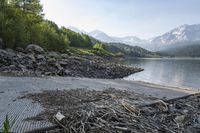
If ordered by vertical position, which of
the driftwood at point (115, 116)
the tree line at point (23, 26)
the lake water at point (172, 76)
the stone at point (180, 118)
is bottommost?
the lake water at point (172, 76)

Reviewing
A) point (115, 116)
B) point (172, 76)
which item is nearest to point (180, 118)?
point (115, 116)

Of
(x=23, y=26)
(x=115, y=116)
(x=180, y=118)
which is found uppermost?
(x=23, y=26)

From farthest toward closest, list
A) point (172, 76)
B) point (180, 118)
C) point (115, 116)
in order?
point (172, 76) < point (180, 118) < point (115, 116)

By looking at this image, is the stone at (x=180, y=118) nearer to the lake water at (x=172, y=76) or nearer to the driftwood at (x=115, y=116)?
the driftwood at (x=115, y=116)

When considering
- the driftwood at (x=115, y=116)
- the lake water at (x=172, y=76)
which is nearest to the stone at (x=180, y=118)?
the driftwood at (x=115, y=116)

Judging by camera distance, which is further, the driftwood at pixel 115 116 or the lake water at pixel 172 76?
the lake water at pixel 172 76

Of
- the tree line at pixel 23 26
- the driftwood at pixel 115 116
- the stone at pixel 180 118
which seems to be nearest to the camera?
the driftwood at pixel 115 116

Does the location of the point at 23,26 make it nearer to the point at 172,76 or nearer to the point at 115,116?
the point at 172,76

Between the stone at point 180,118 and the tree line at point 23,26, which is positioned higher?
the tree line at point 23,26

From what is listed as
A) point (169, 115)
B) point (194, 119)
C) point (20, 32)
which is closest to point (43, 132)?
point (169, 115)

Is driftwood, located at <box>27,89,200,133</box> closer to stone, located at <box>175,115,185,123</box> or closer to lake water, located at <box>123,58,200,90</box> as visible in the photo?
stone, located at <box>175,115,185,123</box>

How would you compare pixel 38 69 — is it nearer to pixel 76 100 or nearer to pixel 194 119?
pixel 76 100

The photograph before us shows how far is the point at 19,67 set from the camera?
23.7 metres

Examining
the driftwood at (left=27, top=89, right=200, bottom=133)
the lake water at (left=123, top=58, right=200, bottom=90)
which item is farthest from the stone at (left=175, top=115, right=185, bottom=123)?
the lake water at (left=123, top=58, right=200, bottom=90)
